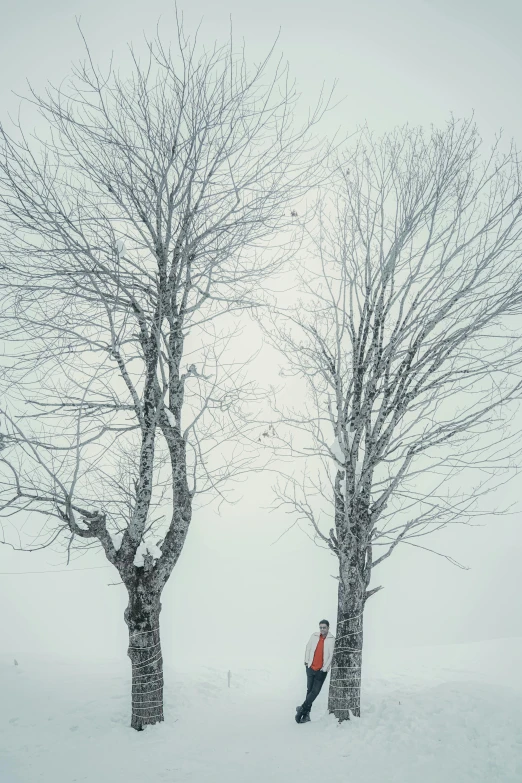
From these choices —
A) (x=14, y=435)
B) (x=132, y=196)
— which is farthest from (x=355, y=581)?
(x=132, y=196)

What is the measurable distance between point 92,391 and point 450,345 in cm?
559

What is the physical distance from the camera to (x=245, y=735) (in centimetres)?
692

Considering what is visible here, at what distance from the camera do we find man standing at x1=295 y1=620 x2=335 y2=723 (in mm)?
7445

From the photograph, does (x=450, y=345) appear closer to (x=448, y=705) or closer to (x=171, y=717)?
(x=448, y=705)

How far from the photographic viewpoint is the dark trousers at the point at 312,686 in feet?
24.4

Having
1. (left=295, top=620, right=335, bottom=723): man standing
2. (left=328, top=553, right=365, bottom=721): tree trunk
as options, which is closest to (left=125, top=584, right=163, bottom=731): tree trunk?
(left=295, top=620, right=335, bottom=723): man standing

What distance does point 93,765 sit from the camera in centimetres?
570

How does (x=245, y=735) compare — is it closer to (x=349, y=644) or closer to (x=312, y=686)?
(x=312, y=686)

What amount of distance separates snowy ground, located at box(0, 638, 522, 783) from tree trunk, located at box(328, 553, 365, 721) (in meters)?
0.32

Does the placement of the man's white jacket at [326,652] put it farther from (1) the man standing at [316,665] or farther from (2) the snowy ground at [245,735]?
(2) the snowy ground at [245,735]

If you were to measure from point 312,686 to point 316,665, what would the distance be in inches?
11.7

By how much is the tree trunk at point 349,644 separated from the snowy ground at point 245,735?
318 mm

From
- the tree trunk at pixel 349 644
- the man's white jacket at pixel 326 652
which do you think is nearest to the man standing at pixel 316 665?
the man's white jacket at pixel 326 652

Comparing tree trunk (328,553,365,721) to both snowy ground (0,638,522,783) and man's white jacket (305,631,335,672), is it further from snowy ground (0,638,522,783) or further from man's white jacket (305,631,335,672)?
snowy ground (0,638,522,783)
